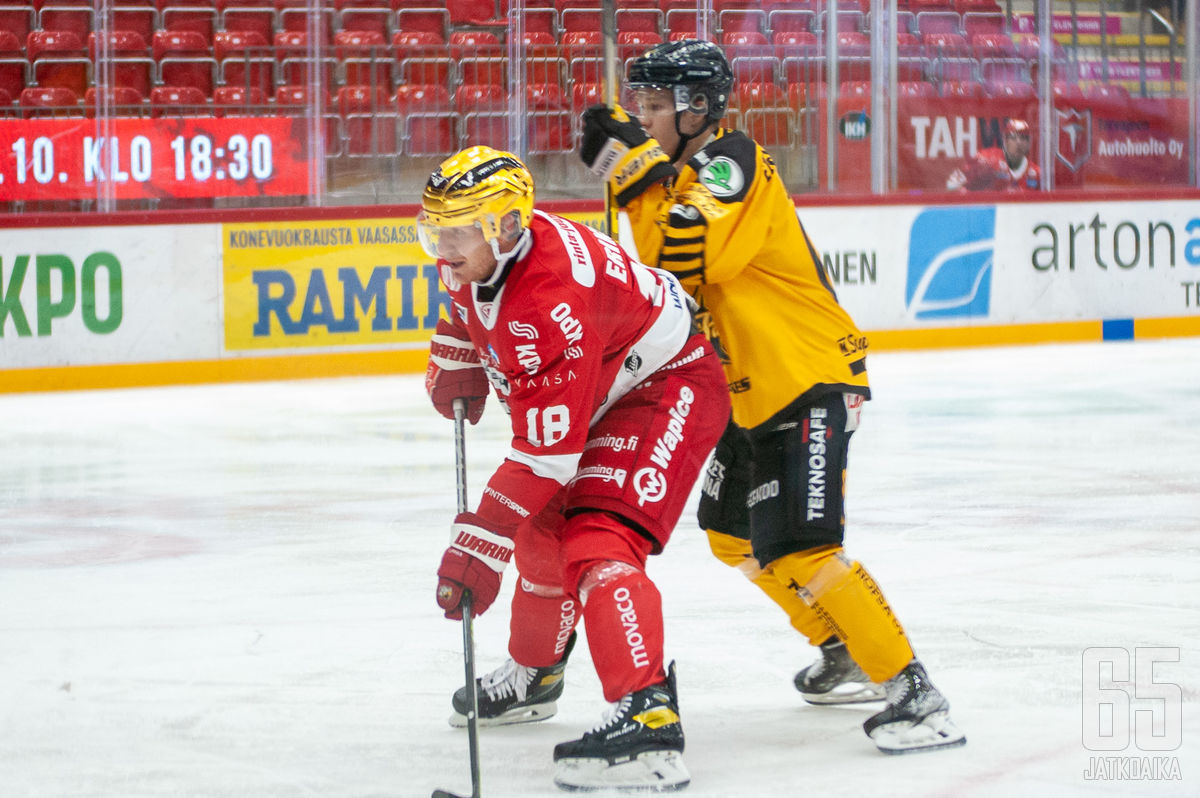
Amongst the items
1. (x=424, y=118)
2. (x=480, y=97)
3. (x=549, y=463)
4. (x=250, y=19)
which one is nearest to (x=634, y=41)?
(x=480, y=97)

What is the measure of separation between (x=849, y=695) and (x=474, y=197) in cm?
133

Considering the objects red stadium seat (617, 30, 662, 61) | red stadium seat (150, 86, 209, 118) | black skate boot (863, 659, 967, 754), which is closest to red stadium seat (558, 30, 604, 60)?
red stadium seat (617, 30, 662, 61)

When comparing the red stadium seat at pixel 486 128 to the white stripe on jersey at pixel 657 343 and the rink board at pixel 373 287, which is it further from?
the white stripe on jersey at pixel 657 343

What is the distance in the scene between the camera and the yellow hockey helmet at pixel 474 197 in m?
2.66

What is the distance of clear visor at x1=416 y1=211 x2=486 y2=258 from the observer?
2678 millimetres

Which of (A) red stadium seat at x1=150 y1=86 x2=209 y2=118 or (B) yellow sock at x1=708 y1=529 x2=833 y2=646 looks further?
(A) red stadium seat at x1=150 y1=86 x2=209 y2=118

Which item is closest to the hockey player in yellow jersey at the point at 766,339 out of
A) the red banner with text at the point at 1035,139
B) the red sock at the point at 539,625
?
the red sock at the point at 539,625

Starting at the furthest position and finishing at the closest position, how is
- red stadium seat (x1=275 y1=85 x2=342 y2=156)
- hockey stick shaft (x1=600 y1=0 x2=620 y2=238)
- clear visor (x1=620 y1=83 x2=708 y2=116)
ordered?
red stadium seat (x1=275 y1=85 x2=342 y2=156), hockey stick shaft (x1=600 y1=0 x2=620 y2=238), clear visor (x1=620 y1=83 x2=708 y2=116)

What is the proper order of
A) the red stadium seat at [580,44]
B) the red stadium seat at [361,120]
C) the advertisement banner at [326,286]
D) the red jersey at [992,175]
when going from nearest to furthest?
the advertisement banner at [326,286] < the red stadium seat at [361,120] < the red stadium seat at [580,44] < the red jersey at [992,175]

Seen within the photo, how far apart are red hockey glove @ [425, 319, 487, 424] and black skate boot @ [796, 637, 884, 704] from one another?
2.79 feet

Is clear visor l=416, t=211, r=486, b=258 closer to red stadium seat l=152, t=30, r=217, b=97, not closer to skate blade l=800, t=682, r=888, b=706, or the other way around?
skate blade l=800, t=682, r=888, b=706

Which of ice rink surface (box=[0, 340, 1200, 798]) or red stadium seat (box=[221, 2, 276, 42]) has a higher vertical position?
red stadium seat (box=[221, 2, 276, 42])

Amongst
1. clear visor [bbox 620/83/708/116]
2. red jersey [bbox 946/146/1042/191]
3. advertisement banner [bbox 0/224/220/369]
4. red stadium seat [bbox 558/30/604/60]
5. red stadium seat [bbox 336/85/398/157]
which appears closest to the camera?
clear visor [bbox 620/83/708/116]

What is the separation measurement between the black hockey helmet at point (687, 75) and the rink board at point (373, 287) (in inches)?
245
